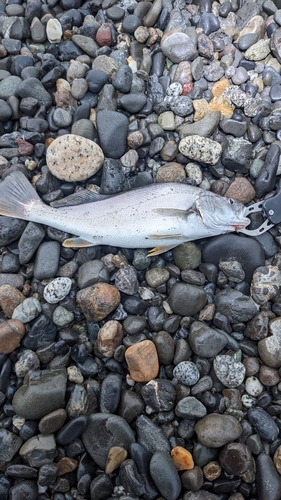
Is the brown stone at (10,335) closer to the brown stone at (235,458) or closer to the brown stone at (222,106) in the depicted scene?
the brown stone at (235,458)

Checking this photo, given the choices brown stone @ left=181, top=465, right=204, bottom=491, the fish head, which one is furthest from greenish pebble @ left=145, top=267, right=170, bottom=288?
brown stone @ left=181, top=465, right=204, bottom=491

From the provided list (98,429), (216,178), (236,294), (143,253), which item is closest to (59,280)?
(143,253)

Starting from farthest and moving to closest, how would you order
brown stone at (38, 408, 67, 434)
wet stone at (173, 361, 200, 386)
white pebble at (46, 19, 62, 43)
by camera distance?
white pebble at (46, 19, 62, 43), wet stone at (173, 361, 200, 386), brown stone at (38, 408, 67, 434)

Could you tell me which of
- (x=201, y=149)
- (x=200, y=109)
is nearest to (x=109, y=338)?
(x=201, y=149)

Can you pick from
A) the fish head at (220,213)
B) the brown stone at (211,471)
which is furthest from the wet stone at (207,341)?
the fish head at (220,213)

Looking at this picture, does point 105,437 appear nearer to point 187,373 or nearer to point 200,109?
point 187,373

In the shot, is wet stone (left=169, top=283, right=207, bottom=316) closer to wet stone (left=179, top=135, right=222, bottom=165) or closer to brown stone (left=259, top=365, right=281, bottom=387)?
brown stone (left=259, top=365, right=281, bottom=387)
